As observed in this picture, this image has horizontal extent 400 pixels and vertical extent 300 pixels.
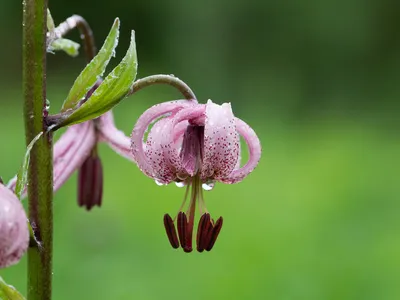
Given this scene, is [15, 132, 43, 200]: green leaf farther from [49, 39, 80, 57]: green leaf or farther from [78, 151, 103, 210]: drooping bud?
[78, 151, 103, 210]: drooping bud

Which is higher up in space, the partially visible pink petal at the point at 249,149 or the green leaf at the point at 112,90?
the green leaf at the point at 112,90

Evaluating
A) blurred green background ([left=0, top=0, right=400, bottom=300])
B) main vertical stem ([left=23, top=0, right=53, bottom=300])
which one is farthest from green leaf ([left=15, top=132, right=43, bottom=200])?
blurred green background ([left=0, top=0, right=400, bottom=300])

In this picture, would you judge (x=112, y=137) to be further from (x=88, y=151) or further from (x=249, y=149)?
(x=249, y=149)

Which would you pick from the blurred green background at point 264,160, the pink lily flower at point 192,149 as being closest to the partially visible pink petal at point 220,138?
the pink lily flower at point 192,149

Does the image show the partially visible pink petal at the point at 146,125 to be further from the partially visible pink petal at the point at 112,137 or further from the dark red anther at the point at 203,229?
the partially visible pink petal at the point at 112,137

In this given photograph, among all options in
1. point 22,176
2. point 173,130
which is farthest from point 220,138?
point 22,176

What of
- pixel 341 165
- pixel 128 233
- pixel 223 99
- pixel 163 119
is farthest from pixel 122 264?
pixel 223 99
